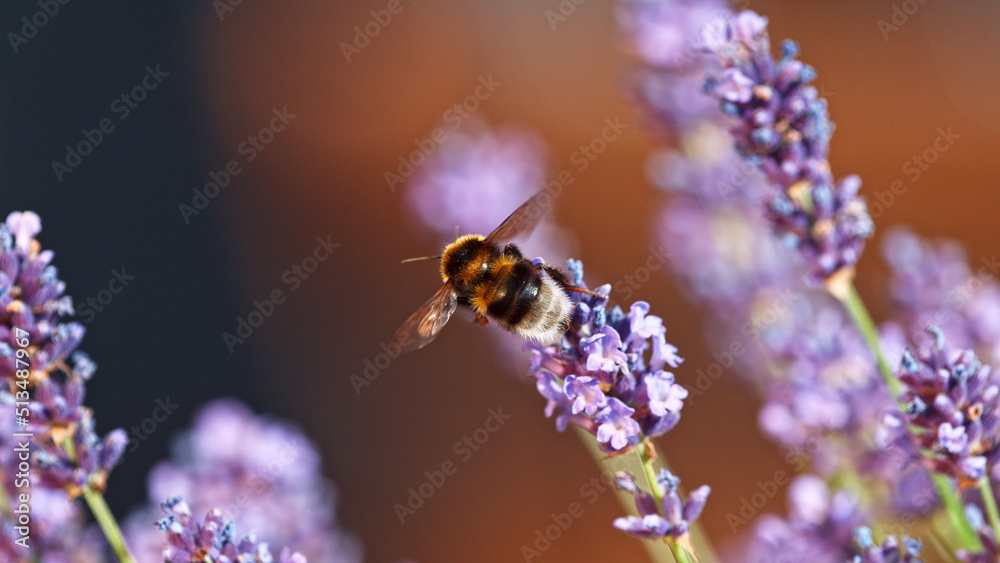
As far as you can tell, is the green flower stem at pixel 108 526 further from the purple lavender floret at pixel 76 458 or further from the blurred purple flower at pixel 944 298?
the blurred purple flower at pixel 944 298

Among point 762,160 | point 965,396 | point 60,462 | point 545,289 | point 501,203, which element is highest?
point 762,160

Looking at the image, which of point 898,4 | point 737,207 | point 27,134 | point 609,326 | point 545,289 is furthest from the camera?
point 898,4

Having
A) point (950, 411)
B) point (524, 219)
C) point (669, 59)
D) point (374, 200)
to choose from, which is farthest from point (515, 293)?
point (374, 200)

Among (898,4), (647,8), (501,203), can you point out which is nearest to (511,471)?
(501,203)

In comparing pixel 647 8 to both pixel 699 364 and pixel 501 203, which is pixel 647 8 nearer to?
pixel 501 203

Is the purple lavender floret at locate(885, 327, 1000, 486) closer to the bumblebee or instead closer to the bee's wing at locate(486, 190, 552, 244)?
the bumblebee

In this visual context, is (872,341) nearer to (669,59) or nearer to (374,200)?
(669,59)

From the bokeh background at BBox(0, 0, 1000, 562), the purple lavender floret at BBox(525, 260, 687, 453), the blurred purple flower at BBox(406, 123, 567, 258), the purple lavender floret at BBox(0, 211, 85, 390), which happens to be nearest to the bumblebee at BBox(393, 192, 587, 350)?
the purple lavender floret at BBox(525, 260, 687, 453)

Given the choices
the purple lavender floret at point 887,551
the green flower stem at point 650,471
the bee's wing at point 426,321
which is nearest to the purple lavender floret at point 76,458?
the bee's wing at point 426,321
